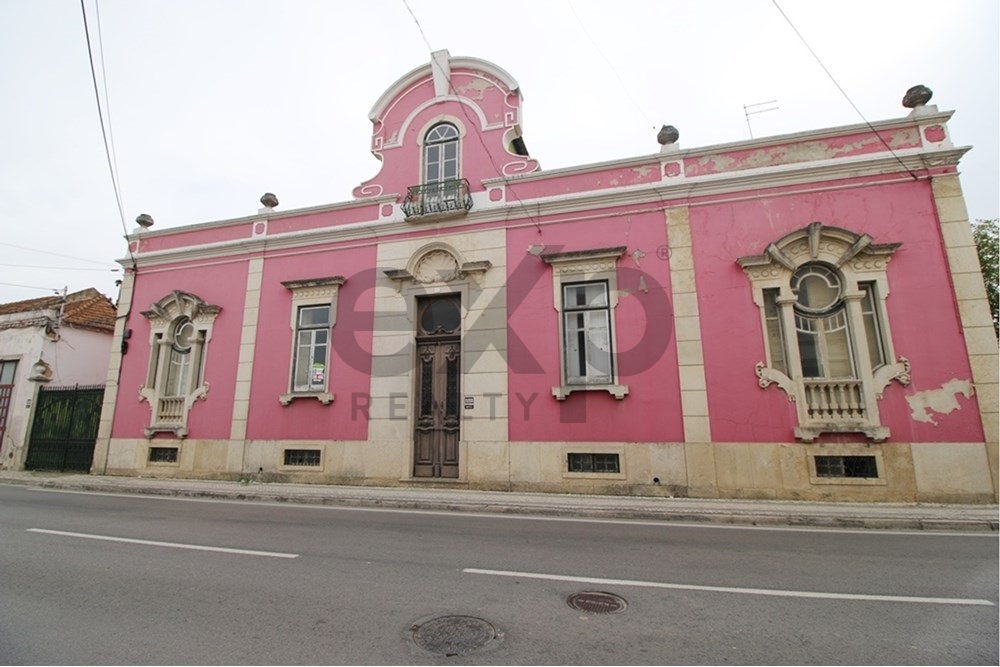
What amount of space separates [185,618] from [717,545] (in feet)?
18.7

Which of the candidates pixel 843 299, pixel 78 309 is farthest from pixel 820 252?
pixel 78 309

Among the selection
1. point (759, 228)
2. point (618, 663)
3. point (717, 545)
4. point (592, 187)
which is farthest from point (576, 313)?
point (618, 663)

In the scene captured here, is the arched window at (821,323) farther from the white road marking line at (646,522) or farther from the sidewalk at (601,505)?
the white road marking line at (646,522)

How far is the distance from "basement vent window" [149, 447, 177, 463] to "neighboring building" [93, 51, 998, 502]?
7 centimetres

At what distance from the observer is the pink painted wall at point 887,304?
905cm

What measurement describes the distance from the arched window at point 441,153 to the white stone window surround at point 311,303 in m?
3.69

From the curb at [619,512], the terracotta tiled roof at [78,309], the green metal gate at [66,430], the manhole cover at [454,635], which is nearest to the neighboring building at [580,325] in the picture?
Answer: the green metal gate at [66,430]

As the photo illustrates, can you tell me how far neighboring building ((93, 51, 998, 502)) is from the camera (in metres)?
9.28

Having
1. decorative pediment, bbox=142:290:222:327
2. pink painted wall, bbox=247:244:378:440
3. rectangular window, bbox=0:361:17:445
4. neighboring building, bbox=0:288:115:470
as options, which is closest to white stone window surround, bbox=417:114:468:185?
pink painted wall, bbox=247:244:378:440

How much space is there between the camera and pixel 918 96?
32.9ft

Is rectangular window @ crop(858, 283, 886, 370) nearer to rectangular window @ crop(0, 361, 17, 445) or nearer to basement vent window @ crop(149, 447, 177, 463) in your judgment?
basement vent window @ crop(149, 447, 177, 463)

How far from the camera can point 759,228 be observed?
10430 millimetres

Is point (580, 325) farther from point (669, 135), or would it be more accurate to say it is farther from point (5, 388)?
point (5, 388)

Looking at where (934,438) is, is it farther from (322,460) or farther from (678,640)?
(322,460)
